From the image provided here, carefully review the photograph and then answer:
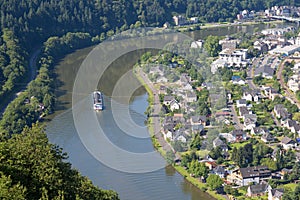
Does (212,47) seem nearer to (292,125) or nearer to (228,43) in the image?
(228,43)

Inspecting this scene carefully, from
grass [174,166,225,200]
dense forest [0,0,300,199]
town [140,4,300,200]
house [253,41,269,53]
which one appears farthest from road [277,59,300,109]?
dense forest [0,0,300,199]

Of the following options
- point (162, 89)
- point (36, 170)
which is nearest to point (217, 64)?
point (162, 89)

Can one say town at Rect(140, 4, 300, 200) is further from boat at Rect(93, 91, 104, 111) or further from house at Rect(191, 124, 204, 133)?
boat at Rect(93, 91, 104, 111)

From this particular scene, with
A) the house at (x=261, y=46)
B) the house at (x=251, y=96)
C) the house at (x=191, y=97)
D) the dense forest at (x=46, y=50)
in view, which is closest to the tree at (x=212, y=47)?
the house at (x=261, y=46)

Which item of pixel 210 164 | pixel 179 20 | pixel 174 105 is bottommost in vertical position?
pixel 210 164

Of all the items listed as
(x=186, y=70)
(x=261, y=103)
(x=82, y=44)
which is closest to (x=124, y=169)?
(x=261, y=103)

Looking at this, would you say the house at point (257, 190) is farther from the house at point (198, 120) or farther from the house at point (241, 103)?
the house at point (241, 103)
